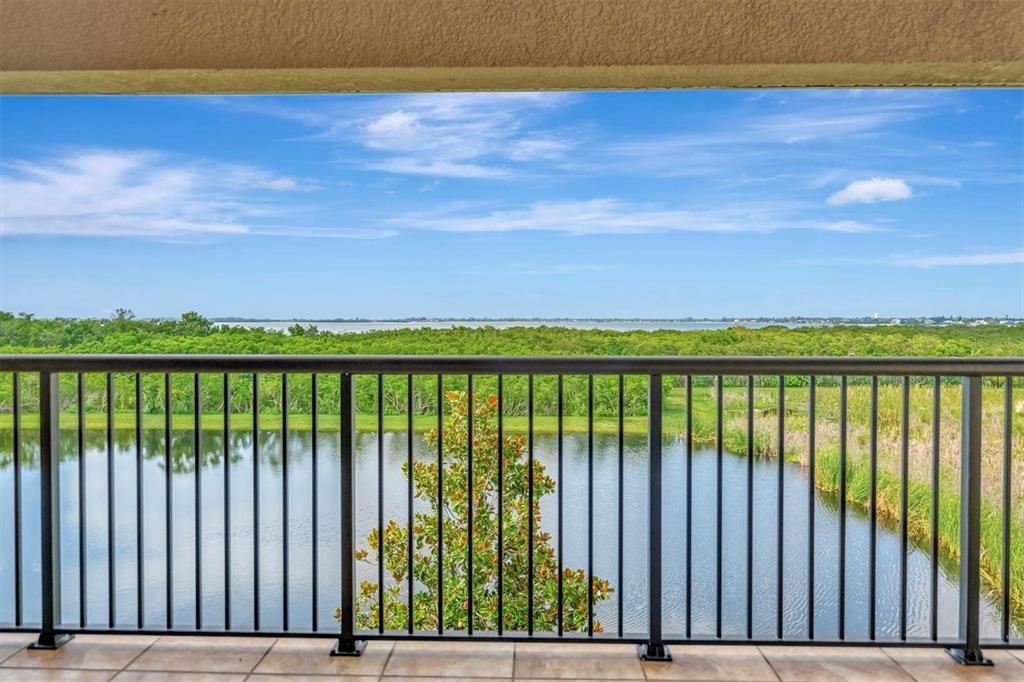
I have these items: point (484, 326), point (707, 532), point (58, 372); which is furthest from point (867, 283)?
point (58, 372)

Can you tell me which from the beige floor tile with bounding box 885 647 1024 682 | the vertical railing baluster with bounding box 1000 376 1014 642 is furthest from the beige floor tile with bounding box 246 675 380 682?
the vertical railing baluster with bounding box 1000 376 1014 642

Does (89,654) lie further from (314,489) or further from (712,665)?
(712,665)

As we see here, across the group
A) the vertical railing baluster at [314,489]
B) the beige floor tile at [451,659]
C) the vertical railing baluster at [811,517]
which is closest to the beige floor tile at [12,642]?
the vertical railing baluster at [314,489]

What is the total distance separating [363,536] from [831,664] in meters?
1.72

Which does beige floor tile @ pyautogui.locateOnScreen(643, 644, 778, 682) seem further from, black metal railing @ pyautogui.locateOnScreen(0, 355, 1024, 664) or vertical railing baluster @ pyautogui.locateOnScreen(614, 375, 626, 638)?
vertical railing baluster @ pyautogui.locateOnScreen(614, 375, 626, 638)

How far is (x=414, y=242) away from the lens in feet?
19.3

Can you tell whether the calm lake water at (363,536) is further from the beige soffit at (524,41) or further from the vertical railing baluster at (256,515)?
the beige soffit at (524,41)

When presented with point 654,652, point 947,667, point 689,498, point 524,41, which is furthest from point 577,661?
point 524,41

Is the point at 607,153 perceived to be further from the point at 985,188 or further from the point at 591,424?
the point at 591,424

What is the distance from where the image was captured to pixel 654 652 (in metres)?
2.03

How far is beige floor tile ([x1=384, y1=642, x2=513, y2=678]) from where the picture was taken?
1.93 metres

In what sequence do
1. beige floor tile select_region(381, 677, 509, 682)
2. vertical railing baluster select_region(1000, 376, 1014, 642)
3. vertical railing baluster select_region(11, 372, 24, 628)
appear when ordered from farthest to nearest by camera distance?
vertical railing baluster select_region(11, 372, 24, 628) → vertical railing baluster select_region(1000, 376, 1014, 642) → beige floor tile select_region(381, 677, 509, 682)

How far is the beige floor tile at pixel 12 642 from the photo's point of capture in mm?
2039

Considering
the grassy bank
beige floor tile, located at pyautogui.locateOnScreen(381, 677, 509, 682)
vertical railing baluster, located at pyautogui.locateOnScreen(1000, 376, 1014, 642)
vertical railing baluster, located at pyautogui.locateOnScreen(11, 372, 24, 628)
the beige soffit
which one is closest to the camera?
the beige soffit
